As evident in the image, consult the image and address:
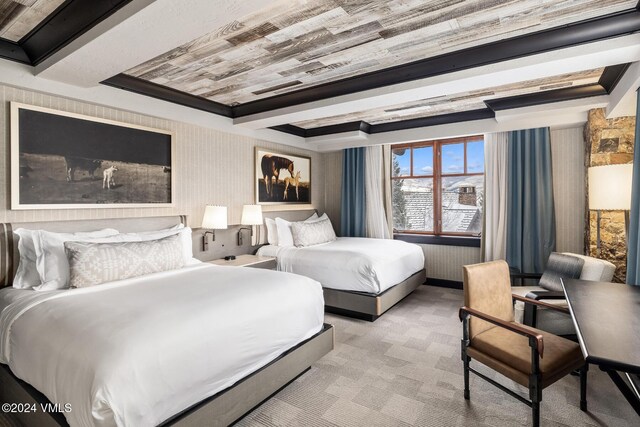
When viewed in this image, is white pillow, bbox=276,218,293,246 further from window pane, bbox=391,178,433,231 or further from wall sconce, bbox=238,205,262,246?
window pane, bbox=391,178,433,231

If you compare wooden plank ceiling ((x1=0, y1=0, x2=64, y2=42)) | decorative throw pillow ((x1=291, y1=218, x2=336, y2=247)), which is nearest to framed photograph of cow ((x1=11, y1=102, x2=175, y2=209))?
wooden plank ceiling ((x1=0, y1=0, x2=64, y2=42))

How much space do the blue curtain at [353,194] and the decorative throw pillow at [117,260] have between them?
354cm

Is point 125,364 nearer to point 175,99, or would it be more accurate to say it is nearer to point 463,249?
point 175,99

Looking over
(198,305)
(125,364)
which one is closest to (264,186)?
(198,305)

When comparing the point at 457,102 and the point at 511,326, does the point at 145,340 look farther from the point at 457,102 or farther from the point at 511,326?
the point at 457,102

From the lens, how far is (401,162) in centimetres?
577

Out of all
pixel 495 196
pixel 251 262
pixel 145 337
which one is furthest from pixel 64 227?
pixel 495 196

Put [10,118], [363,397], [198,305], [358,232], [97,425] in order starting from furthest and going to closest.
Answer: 1. [358,232]
2. [10,118]
3. [363,397]
4. [198,305]
5. [97,425]

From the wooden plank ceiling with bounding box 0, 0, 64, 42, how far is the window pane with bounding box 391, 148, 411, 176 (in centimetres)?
481

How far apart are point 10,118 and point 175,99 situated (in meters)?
1.45

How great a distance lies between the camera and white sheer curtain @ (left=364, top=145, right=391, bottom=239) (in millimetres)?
5703

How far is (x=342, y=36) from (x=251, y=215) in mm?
2553

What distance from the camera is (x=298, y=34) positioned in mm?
2418

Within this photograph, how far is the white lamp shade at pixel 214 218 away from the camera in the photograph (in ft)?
12.4
